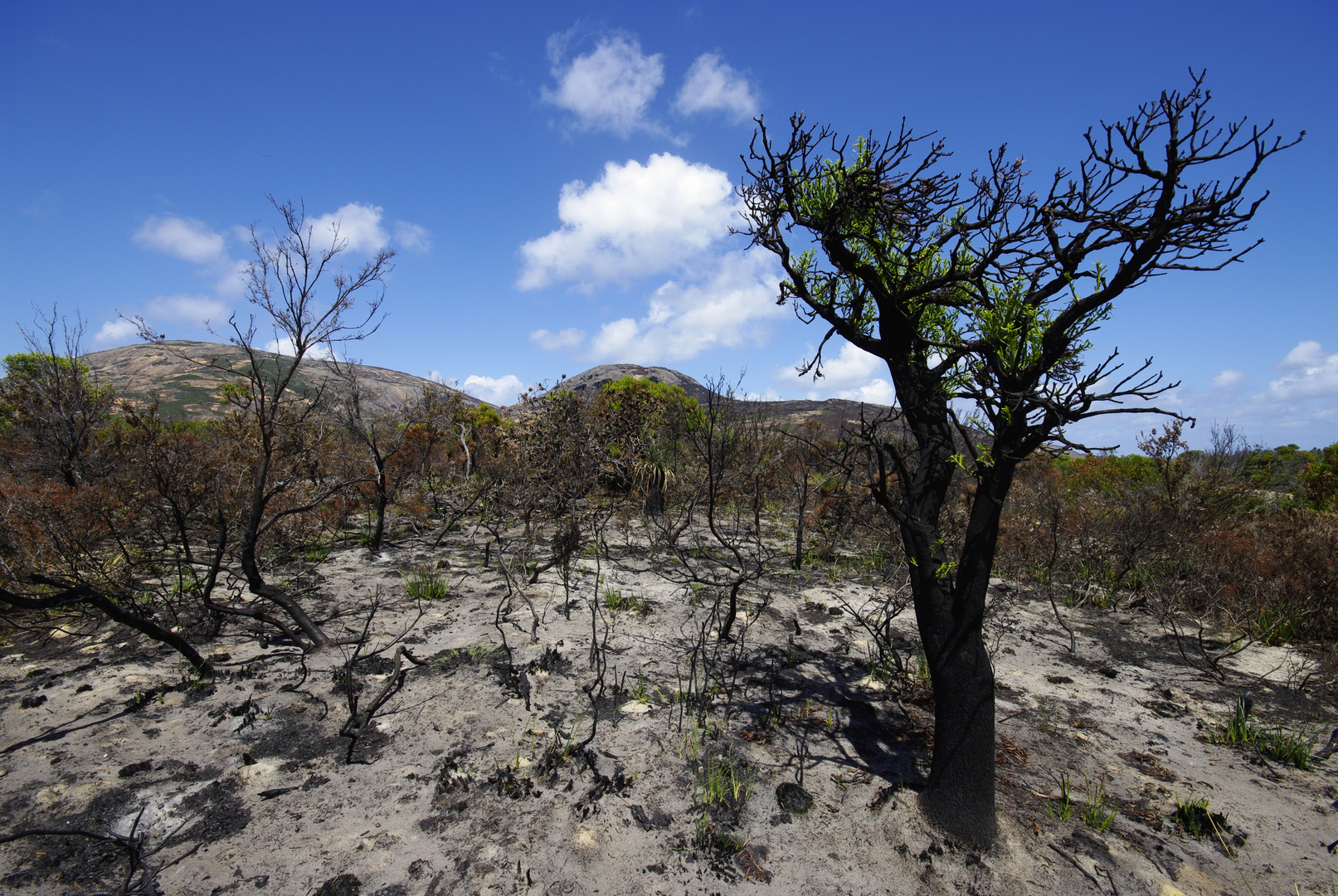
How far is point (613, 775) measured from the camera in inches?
129

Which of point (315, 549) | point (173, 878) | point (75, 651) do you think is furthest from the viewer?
point (315, 549)

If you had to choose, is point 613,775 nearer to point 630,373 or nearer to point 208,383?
point 630,373

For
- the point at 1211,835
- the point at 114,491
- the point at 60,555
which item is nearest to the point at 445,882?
the point at 1211,835

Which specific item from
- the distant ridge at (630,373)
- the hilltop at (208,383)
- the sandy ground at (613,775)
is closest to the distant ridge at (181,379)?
the hilltop at (208,383)

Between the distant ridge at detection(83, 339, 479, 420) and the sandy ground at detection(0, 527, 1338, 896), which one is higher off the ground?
the distant ridge at detection(83, 339, 479, 420)

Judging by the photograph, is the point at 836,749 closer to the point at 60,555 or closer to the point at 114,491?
the point at 60,555

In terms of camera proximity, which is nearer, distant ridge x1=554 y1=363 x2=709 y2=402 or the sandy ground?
the sandy ground

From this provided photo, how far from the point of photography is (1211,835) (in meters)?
2.87

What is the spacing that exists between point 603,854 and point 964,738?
195cm

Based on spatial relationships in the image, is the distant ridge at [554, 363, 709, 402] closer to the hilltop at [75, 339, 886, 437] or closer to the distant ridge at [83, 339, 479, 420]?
the hilltop at [75, 339, 886, 437]

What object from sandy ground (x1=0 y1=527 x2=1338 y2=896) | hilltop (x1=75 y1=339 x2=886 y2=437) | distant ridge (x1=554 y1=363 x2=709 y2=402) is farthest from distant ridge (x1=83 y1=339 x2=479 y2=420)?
sandy ground (x1=0 y1=527 x2=1338 y2=896)

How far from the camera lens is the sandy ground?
2.59m

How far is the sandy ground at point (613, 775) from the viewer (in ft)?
8.51

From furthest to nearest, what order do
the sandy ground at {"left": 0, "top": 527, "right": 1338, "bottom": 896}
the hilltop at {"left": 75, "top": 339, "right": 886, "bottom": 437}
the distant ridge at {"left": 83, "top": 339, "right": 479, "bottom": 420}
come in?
the distant ridge at {"left": 83, "top": 339, "right": 479, "bottom": 420}
the hilltop at {"left": 75, "top": 339, "right": 886, "bottom": 437}
the sandy ground at {"left": 0, "top": 527, "right": 1338, "bottom": 896}
